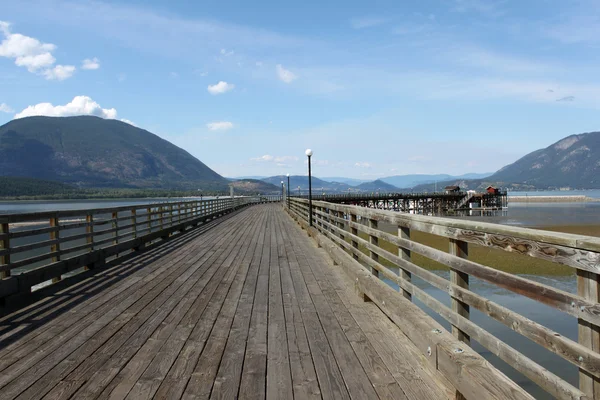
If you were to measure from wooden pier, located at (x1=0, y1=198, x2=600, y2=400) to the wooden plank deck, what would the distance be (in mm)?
16

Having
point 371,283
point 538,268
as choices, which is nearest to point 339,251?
point 371,283

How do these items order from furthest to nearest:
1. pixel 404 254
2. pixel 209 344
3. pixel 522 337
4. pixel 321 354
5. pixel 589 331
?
1. pixel 522 337
2. pixel 404 254
3. pixel 209 344
4. pixel 321 354
5. pixel 589 331

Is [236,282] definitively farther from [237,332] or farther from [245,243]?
[245,243]

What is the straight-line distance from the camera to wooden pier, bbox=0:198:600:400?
2.41 m

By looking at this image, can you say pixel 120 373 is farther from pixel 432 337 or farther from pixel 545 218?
pixel 545 218

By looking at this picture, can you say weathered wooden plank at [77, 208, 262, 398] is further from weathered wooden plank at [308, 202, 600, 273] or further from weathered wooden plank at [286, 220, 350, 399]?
weathered wooden plank at [308, 202, 600, 273]

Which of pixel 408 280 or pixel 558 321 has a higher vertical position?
pixel 408 280

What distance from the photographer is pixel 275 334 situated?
4.42 m

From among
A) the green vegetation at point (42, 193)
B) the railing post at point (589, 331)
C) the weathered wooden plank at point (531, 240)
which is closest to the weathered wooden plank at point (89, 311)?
the weathered wooden plank at point (531, 240)

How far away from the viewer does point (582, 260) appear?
1.96 metres

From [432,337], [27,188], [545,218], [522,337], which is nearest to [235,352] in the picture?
[432,337]

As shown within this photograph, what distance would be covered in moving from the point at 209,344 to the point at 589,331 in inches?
122

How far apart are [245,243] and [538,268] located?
35.9ft

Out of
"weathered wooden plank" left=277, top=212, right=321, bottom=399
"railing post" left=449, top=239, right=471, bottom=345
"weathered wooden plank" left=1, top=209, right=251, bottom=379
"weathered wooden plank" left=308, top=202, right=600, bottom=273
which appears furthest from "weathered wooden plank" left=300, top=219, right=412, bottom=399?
"weathered wooden plank" left=1, top=209, right=251, bottom=379
